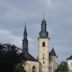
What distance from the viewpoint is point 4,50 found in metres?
55.8

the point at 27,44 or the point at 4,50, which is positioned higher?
the point at 27,44

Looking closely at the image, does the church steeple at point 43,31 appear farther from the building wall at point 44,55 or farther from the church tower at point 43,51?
the building wall at point 44,55

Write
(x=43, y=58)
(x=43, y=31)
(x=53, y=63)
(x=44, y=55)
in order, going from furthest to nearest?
(x=53, y=63), (x=43, y=31), (x=44, y=55), (x=43, y=58)

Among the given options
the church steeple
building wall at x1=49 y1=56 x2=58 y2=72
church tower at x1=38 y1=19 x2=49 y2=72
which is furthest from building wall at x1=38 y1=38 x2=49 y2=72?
building wall at x1=49 y1=56 x2=58 y2=72

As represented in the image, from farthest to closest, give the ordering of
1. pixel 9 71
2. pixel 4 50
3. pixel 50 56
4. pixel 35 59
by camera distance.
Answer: pixel 50 56
pixel 35 59
pixel 4 50
pixel 9 71

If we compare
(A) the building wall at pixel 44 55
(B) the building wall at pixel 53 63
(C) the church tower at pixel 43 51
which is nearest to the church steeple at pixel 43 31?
(C) the church tower at pixel 43 51

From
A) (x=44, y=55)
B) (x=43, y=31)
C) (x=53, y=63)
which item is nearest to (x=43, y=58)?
(x=44, y=55)

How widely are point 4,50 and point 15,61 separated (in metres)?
2.18

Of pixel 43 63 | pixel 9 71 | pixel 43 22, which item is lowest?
pixel 9 71

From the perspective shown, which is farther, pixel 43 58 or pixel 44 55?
pixel 44 55

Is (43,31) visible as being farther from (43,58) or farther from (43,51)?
(43,58)

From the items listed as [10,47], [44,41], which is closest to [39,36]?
[44,41]

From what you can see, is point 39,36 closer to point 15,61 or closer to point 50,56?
point 50,56

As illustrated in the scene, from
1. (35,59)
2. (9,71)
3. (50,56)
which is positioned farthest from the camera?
(50,56)
